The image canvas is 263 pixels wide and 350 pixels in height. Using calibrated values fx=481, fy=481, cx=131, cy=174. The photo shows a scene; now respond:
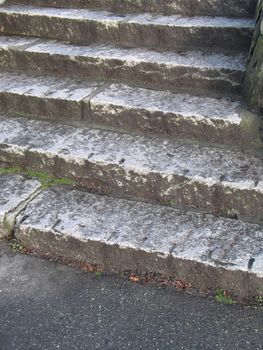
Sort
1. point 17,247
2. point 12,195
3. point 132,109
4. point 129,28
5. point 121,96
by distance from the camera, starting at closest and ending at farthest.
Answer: point 17,247 → point 12,195 → point 132,109 → point 121,96 → point 129,28

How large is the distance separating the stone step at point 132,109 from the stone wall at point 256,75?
87 millimetres

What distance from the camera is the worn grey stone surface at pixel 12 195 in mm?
2873

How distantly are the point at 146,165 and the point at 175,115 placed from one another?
41 centimetres

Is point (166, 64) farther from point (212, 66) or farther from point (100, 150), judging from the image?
point (100, 150)

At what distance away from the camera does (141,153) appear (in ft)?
9.93

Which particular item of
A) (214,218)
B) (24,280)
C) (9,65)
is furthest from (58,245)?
(9,65)

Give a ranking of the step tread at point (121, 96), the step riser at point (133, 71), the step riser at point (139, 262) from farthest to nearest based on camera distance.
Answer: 1. the step riser at point (133, 71)
2. the step tread at point (121, 96)
3. the step riser at point (139, 262)

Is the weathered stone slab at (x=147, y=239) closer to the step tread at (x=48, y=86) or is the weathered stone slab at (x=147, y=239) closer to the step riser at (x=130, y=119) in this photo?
the step riser at (x=130, y=119)

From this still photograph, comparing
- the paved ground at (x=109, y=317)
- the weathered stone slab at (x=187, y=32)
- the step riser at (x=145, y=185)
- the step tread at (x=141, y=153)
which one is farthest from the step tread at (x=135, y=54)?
the paved ground at (x=109, y=317)

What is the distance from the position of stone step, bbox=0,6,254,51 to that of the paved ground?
75.1 inches

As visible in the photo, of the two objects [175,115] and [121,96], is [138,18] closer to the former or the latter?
[121,96]

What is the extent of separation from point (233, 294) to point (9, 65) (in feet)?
8.55

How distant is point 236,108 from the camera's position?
3043 mm

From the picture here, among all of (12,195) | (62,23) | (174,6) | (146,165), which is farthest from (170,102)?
(62,23)
